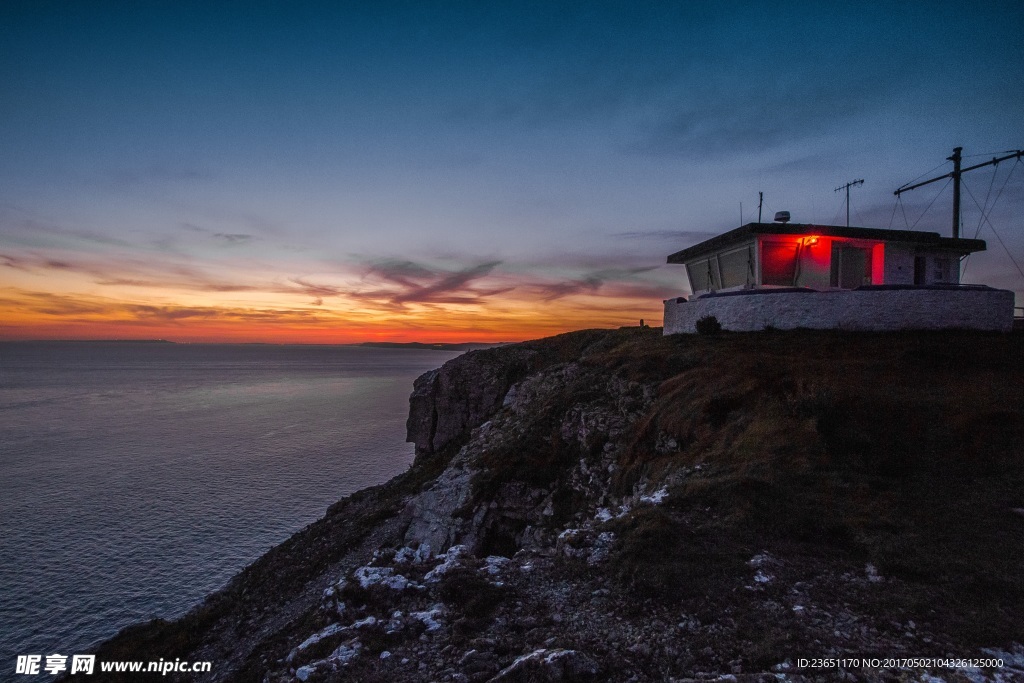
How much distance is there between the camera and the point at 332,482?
4897 centimetres

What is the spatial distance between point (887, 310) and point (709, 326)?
361 inches

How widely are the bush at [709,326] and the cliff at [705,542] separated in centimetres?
422

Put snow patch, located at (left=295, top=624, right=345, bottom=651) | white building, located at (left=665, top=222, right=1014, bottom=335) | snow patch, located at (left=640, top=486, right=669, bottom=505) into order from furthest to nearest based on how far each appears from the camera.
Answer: white building, located at (left=665, top=222, right=1014, bottom=335)
snow patch, located at (left=640, top=486, right=669, bottom=505)
snow patch, located at (left=295, top=624, right=345, bottom=651)

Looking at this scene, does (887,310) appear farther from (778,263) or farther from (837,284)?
(778,263)

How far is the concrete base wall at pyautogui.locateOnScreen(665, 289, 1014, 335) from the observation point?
24.3 meters

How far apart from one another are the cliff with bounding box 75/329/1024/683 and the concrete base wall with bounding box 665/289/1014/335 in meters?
1.48

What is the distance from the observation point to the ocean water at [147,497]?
26.2 m

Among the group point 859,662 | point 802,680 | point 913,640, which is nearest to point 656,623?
point 802,680

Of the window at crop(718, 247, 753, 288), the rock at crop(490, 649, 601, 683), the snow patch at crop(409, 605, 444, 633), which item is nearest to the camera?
the rock at crop(490, 649, 601, 683)

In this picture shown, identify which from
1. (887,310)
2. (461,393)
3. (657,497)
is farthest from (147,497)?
(887,310)

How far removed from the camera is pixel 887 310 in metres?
24.7

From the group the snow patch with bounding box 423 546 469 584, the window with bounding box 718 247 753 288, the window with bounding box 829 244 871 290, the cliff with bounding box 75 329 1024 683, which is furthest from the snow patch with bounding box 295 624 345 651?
the window with bounding box 829 244 871 290

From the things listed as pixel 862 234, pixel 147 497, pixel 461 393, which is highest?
pixel 862 234

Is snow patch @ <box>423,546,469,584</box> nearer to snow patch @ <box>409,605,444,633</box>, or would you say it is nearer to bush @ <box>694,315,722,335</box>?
snow patch @ <box>409,605,444,633</box>
